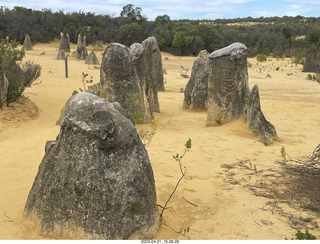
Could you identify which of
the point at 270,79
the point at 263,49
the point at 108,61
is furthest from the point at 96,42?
the point at 108,61

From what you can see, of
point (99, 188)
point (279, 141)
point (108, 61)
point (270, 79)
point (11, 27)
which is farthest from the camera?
point (11, 27)

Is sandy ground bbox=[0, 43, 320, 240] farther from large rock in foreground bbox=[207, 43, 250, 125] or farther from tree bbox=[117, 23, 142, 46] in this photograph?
tree bbox=[117, 23, 142, 46]

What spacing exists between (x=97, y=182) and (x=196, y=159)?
2.85 metres

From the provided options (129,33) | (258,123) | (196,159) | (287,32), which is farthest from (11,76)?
(287,32)

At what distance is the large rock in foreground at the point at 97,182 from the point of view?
119 inches

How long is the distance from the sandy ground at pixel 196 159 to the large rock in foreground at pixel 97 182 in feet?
0.86

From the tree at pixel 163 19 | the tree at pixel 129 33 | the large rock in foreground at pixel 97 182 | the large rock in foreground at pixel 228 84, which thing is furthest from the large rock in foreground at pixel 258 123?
the tree at pixel 163 19

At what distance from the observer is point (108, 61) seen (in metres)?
7.91

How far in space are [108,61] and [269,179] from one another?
465cm

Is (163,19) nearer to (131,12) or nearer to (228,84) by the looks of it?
(131,12)

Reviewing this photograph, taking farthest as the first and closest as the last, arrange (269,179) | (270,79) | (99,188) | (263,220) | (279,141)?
(270,79), (279,141), (269,179), (263,220), (99,188)

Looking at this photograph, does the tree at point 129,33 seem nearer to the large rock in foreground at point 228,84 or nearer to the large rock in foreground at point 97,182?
the large rock in foreground at point 228,84

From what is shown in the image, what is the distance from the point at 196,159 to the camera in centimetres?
566

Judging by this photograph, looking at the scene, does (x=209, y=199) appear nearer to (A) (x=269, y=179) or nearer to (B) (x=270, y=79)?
(A) (x=269, y=179)
